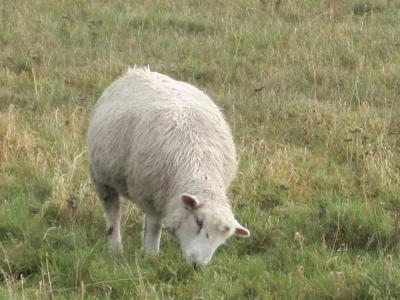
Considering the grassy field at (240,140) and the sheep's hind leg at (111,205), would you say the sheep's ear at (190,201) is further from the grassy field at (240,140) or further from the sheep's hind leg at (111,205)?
the sheep's hind leg at (111,205)

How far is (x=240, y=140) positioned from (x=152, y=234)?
2.24 meters

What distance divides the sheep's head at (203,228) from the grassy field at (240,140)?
0.12m

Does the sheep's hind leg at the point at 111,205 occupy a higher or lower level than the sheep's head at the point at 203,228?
lower

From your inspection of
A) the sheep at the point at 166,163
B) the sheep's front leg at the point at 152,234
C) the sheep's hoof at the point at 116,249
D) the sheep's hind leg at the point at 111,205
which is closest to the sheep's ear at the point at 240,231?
the sheep at the point at 166,163

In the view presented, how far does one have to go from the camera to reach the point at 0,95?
8102 millimetres

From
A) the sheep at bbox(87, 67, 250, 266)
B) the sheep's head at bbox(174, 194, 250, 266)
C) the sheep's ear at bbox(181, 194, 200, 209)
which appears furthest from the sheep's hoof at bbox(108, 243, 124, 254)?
the sheep's ear at bbox(181, 194, 200, 209)

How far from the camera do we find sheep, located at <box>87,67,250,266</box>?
4.43m

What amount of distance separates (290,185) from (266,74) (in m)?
3.39

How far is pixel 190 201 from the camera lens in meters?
4.38

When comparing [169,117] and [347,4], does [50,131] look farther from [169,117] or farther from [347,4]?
[347,4]

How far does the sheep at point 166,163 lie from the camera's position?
4430 mm

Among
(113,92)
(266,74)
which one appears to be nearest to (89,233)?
(113,92)

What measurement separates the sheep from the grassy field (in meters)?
A: 0.20

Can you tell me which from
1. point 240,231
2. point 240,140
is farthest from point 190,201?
point 240,140
